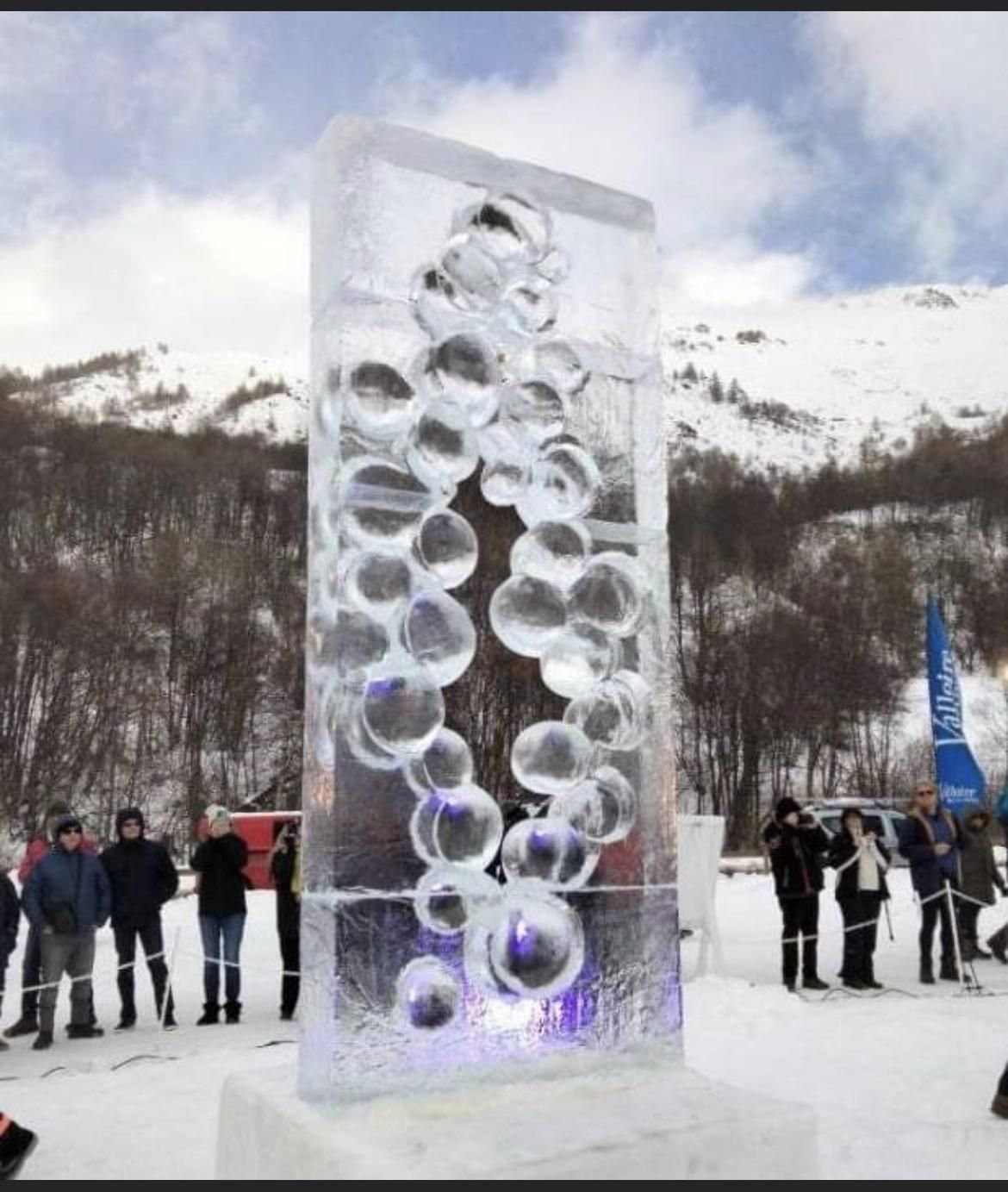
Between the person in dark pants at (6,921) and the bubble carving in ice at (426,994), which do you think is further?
the person in dark pants at (6,921)

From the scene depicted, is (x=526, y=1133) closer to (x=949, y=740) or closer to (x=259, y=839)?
(x=949, y=740)

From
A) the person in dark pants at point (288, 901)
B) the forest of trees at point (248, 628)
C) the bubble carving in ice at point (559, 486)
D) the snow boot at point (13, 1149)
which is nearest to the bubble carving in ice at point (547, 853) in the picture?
the bubble carving in ice at point (559, 486)

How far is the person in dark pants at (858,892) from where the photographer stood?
28.2ft

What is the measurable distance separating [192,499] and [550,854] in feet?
148

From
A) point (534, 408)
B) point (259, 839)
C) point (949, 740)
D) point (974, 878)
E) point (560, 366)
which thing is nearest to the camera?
point (534, 408)

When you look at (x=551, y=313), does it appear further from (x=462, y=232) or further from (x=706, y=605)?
(x=706, y=605)

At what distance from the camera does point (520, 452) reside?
11.8 feet

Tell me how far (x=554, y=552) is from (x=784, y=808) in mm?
6102

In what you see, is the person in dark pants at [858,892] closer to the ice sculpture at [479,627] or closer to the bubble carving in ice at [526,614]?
the ice sculpture at [479,627]

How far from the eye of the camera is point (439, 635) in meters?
3.29

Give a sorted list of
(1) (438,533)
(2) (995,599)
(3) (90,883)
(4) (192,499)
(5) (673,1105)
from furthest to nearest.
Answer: (2) (995,599)
(4) (192,499)
(3) (90,883)
(1) (438,533)
(5) (673,1105)

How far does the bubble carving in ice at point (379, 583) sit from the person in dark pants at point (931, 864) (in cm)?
697

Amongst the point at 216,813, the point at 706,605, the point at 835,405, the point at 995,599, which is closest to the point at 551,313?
the point at 216,813

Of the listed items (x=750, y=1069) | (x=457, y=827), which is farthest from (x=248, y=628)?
(x=457, y=827)
